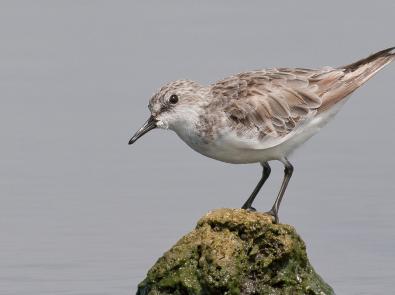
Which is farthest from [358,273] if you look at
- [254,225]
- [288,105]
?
[254,225]

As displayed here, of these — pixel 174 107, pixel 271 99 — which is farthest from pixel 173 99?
pixel 271 99

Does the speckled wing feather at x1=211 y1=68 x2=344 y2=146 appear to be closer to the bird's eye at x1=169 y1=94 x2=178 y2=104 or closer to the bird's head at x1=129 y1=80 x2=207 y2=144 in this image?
the bird's head at x1=129 y1=80 x2=207 y2=144

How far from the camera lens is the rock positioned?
11789 mm

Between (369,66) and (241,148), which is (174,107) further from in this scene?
(369,66)

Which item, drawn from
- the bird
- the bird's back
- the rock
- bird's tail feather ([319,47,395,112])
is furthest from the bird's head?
the rock

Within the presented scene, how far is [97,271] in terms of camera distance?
15906 mm

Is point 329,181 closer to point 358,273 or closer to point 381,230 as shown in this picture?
point 381,230

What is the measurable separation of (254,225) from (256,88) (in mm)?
2601

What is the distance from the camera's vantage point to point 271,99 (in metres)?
14.2

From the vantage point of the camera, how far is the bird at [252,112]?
13570mm

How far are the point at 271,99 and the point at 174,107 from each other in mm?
1148

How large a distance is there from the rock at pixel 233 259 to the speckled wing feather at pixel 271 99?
6.00ft

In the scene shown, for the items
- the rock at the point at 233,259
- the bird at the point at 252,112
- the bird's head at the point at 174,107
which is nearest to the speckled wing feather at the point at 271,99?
the bird at the point at 252,112

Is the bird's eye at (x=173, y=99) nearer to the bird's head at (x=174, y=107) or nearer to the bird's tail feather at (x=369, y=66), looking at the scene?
the bird's head at (x=174, y=107)
